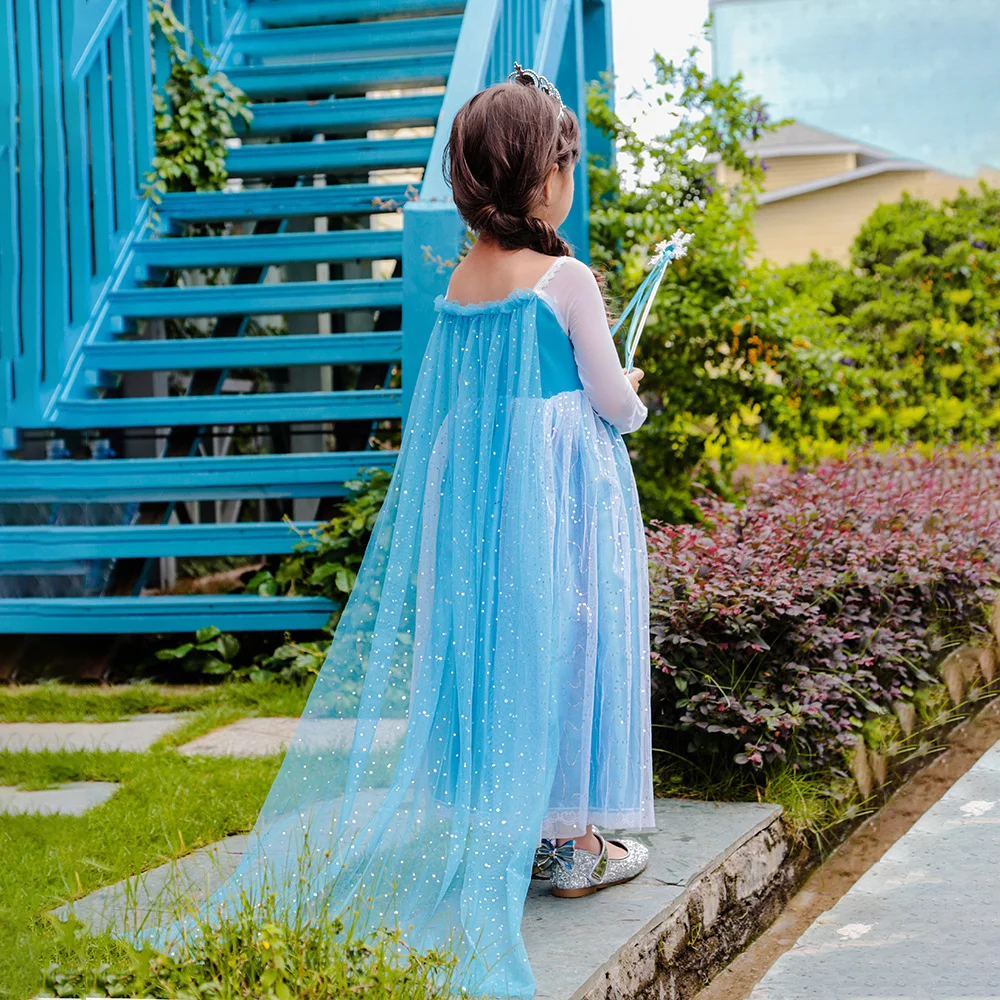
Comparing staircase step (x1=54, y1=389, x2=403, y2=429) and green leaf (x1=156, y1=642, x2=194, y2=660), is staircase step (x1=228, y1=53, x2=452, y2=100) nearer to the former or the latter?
staircase step (x1=54, y1=389, x2=403, y2=429)

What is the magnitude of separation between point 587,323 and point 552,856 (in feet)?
3.38

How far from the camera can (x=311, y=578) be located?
4.57 meters

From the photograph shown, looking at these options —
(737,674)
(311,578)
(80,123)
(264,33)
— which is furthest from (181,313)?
(737,674)

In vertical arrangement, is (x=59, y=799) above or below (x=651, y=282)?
below

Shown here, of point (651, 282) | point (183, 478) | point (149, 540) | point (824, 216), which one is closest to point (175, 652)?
point (149, 540)

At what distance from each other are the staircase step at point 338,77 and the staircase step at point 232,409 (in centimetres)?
207

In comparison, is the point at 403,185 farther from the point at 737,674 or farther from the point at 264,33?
the point at 737,674

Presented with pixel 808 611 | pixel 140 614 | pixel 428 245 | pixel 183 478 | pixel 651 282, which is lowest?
pixel 140 614

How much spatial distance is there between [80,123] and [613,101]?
266cm

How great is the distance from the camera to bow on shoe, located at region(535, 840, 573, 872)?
2.42 metres

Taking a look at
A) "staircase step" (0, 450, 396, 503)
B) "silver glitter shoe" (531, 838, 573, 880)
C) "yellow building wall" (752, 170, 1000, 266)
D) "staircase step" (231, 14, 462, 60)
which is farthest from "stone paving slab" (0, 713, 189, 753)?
"yellow building wall" (752, 170, 1000, 266)

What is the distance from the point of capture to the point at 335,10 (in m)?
6.84

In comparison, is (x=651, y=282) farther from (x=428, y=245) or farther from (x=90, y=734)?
(x=90, y=734)

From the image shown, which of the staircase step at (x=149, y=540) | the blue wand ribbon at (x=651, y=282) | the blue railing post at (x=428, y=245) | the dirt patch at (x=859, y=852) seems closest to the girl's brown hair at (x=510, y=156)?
the blue wand ribbon at (x=651, y=282)
